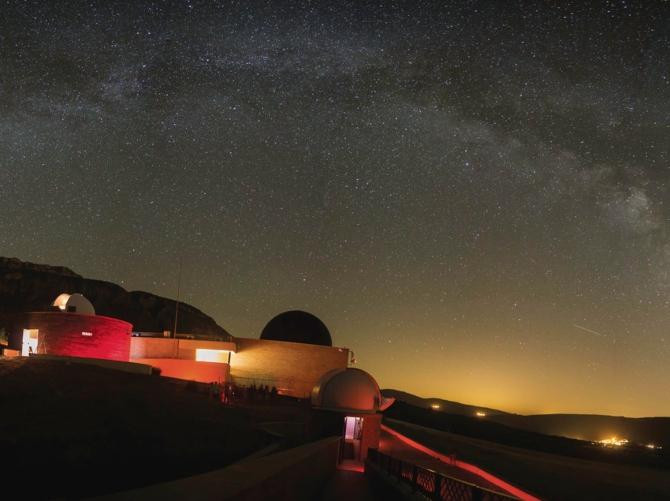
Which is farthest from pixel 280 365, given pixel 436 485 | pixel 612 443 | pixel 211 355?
pixel 436 485

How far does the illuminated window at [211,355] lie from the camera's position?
38.0 metres

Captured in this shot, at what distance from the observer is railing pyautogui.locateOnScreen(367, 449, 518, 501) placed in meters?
8.70

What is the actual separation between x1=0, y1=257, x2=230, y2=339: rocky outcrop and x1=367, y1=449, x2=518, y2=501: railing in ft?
246

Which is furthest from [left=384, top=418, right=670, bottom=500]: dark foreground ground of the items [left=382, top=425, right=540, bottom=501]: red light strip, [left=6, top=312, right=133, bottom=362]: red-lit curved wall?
[left=6, top=312, right=133, bottom=362]: red-lit curved wall

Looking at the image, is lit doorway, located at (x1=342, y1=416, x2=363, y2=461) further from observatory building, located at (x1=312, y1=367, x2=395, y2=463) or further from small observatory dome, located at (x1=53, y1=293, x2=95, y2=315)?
small observatory dome, located at (x1=53, y1=293, x2=95, y2=315)

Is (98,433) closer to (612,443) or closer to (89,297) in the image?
(612,443)

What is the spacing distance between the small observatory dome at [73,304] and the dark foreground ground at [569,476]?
60.9ft

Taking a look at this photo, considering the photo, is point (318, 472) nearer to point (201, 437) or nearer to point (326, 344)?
point (201, 437)

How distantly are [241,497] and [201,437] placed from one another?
12.3m

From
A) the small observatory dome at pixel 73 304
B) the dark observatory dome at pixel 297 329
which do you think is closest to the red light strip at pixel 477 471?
the dark observatory dome at pixel 297 329

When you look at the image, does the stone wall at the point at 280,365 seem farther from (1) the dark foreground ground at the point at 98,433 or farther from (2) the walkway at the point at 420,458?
(1) the dark foreground ground at the point at 98,433

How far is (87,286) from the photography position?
104625 millimetres

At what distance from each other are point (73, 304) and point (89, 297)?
75.1 m

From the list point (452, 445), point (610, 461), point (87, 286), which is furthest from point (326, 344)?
point (87, 286)
